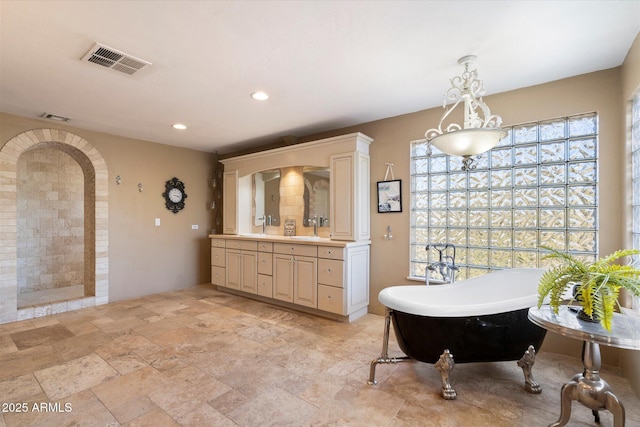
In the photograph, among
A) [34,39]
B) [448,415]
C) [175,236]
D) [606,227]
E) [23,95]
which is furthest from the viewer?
[175,236]

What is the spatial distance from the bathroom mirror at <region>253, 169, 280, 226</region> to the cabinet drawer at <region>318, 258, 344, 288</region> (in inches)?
62.2

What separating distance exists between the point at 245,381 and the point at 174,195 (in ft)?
12.5

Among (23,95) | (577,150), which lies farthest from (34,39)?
(577,150)

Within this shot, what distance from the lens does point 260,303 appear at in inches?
173

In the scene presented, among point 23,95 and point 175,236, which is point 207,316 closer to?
point 175,236

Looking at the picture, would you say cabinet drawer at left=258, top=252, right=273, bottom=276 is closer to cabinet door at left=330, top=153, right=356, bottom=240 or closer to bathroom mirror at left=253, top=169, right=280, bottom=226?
bathroom mirror at left=253, top=169, right=280, bottom=226

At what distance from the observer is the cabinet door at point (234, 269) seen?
467 centimetres

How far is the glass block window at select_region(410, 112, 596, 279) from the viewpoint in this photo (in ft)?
8.70

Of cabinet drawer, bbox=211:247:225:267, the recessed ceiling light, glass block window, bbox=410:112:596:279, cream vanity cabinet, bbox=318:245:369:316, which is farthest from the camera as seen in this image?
cabinet drawer, bbox=211:247:225:267

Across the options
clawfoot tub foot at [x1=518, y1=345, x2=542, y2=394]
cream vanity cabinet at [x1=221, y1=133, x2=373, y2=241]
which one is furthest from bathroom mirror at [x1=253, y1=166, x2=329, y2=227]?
clawfoot tub foot at [x1=518, y1=345, x2=542, y2=394]

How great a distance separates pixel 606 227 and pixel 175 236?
221 inches

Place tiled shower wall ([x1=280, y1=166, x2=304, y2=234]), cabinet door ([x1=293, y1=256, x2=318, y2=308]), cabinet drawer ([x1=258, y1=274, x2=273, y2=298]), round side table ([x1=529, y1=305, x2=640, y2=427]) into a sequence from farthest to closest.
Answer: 1. tiled shower wall ([x1=280, y1=166, x2=304, y2=234])
2. cabinet drawer ([x1=258, y1=274, x2=273, y2=298])
3. cabinet door ([x1=293, y1=256, x2=318, y2=308])
4. round side table ([x1=529, y1=305, x2=640, y2=427])

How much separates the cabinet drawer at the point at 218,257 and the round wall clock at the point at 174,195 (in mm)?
1000

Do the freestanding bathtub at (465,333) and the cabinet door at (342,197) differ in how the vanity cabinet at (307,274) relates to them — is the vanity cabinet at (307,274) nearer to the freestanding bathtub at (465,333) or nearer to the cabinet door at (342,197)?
the cabinet door at (342,197)
